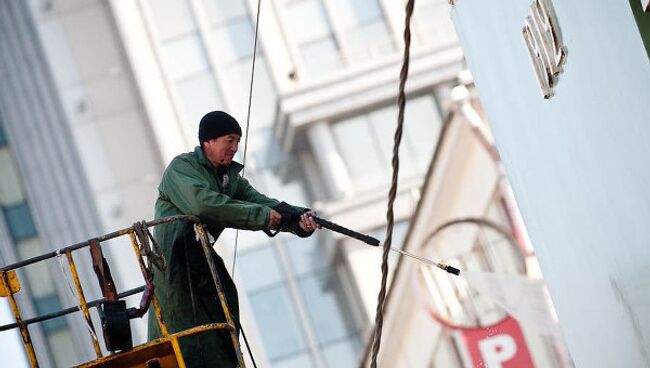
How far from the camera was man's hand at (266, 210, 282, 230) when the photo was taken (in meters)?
6.38

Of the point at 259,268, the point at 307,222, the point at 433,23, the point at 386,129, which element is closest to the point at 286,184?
the point at 259,268

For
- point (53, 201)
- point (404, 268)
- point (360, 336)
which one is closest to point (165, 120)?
point (53, 201)

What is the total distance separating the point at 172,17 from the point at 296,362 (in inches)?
270

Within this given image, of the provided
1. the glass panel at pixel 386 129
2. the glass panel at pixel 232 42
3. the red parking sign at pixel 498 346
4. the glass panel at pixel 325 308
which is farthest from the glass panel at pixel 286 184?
the red parking sign at pixel 498 346

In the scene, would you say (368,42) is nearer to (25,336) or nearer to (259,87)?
(259,87)

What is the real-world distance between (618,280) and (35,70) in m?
26.7

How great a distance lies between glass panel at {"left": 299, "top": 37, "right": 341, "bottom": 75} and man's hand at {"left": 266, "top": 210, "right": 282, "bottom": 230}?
2266 cm

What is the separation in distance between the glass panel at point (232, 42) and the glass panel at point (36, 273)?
6000 millimetres

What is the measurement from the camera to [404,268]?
22844 millimetres

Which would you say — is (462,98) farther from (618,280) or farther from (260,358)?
(618,280)

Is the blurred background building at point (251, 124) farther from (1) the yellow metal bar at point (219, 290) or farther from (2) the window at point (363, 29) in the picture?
(1) the yellow metal bar at point (219, 290)

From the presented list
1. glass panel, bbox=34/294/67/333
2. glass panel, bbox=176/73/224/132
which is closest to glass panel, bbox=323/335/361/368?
glass panel, bbox=176/73/224/132

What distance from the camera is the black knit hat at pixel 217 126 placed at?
21.2 ft

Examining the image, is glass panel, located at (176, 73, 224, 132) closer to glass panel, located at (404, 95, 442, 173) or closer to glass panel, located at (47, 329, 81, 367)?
glass panel, located at (404, 95, 442, 173)
